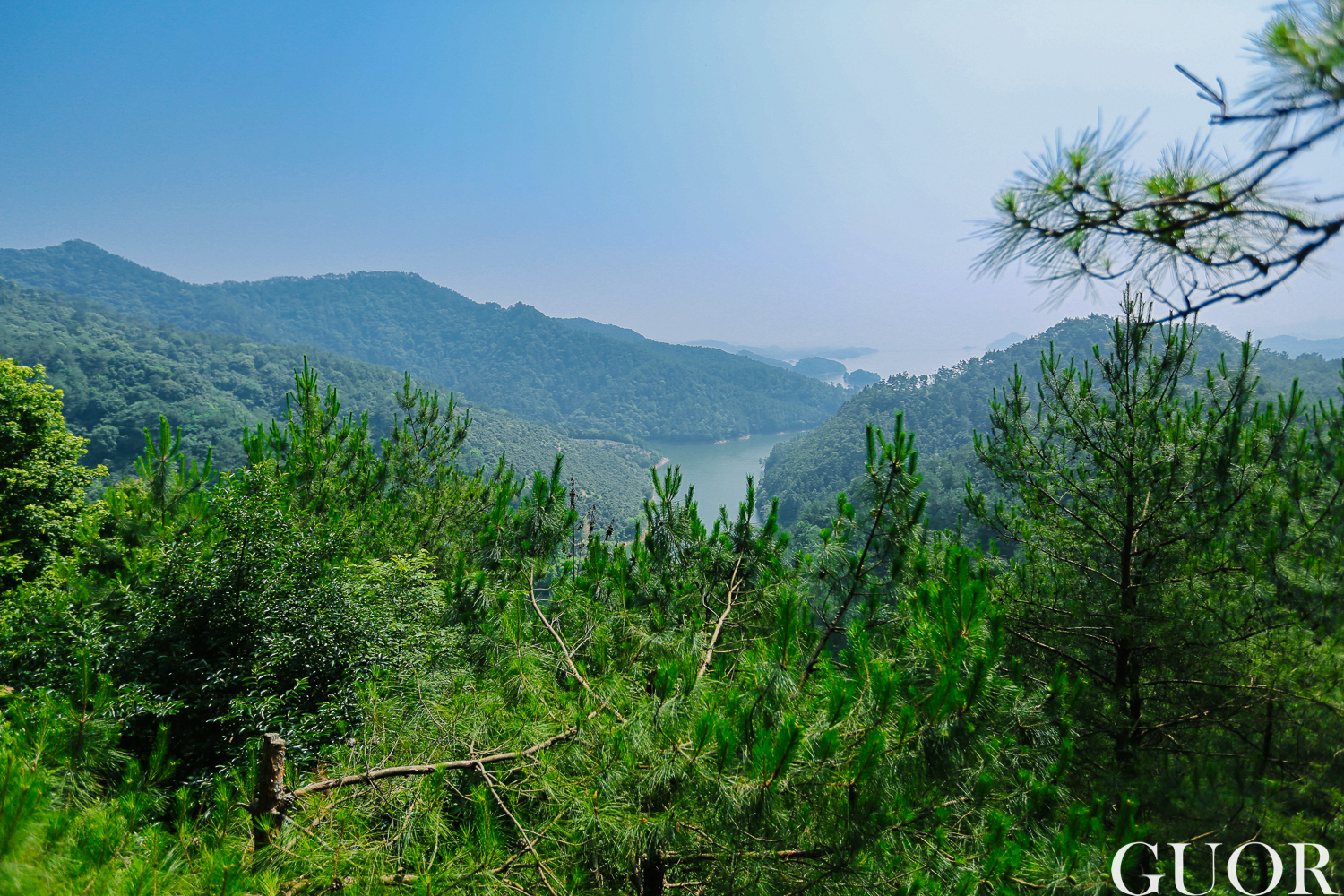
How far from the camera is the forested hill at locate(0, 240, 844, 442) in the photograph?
10219 cm

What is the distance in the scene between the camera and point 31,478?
6.82 metres

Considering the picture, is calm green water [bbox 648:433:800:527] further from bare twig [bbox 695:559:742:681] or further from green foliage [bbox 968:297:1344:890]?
bare twig [bbox 695:559:742:681]

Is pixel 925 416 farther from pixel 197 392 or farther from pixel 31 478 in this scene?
pixel 197 392

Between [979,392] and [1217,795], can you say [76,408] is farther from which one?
[979,392]

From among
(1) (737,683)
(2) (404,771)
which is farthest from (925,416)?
(2) (404,771)

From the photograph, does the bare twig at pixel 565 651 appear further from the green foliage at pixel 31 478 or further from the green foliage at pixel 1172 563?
the green foliage at pixel 31 478

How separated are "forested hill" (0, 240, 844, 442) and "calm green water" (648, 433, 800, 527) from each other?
12.7 ft

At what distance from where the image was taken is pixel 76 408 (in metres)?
38.7

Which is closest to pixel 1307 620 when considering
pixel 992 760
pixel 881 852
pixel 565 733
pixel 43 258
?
pixel 992 760

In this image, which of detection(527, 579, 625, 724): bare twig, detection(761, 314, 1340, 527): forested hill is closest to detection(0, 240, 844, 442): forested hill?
detection(761, 314, 1340, 527): forested hill

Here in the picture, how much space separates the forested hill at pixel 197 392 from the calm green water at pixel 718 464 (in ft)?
21.9

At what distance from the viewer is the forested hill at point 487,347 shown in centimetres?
10219

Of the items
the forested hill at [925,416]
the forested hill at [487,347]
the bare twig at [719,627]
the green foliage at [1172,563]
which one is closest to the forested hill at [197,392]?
the forested hill at [925,416]

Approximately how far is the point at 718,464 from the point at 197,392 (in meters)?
57.7
